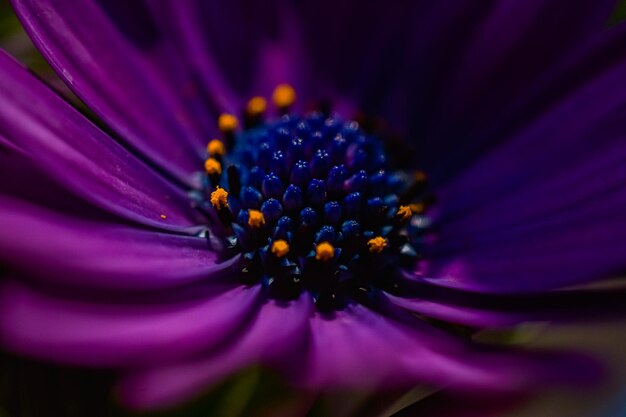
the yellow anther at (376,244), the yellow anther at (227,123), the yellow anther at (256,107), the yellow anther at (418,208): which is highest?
the yellow anther at (256,107)

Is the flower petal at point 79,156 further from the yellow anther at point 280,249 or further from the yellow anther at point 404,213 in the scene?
the yellow anther at point 404,213

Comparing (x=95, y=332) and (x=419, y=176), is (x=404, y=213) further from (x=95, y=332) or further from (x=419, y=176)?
(x=95, y=332)

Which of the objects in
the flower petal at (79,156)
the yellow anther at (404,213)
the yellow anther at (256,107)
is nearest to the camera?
the flower petal at (79,156)

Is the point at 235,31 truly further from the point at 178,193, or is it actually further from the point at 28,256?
the point at 28,256

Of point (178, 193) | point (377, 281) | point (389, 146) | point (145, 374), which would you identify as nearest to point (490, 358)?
point (145, 374)

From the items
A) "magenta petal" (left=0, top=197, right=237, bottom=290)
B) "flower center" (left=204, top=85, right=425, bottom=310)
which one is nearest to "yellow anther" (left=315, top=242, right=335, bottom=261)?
"flower center" (left=204, top=85, right=425, bottom=310)

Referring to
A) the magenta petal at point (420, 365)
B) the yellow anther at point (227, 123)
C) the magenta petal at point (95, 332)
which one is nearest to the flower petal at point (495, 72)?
the yellow anther at point (227, 123)
